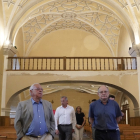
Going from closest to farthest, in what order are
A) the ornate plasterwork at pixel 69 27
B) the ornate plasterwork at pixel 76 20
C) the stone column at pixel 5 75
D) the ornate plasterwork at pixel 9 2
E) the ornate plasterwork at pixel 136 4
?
the stone column at pixel 5 75 < the ornate plasterwork at pixel 136 4 < the ornate plasterwork at pixel 9 2 < the ornate plasterwork at pixel 76 20 < the ornate plasterwork at pixel 69 27

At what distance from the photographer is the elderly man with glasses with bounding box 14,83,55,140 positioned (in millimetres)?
3180

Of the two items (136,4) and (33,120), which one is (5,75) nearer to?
(136,4)

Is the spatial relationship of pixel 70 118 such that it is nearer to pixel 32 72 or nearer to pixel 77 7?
pixel 32 72

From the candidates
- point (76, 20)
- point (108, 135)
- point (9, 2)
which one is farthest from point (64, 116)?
point (76, 20)

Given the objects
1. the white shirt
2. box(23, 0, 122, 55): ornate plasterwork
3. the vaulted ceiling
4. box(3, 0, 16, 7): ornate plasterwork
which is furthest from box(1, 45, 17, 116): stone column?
the white shirt

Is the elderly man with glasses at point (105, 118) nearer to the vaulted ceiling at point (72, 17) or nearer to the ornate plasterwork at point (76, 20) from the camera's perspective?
the vaulted ceiling at point (72, 17)

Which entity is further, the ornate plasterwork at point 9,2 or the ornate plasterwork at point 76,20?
the ornate plasterwork at point 76,20

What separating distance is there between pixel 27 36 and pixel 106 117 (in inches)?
557

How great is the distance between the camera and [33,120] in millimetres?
3197

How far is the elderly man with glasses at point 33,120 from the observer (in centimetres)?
318

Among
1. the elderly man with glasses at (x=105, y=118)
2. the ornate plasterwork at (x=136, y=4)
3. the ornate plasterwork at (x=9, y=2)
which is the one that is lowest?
the elderly man with glasses at (x=105, y=118)

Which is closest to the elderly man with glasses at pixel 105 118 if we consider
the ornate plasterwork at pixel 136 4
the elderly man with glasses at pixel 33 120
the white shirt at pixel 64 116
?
the elderly man with glasses at pixel 33 120

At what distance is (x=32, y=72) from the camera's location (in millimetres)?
11953

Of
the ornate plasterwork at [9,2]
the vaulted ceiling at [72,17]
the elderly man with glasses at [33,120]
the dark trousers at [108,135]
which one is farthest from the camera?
the vaulted ceiling at [72,17]
